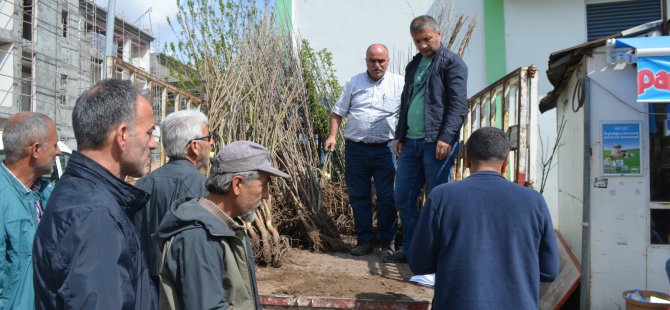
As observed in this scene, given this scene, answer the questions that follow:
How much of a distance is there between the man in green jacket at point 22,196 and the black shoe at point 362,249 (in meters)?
2.49

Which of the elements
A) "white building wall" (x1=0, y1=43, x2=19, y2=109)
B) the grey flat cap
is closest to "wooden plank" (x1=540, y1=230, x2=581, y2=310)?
the grey flat cap

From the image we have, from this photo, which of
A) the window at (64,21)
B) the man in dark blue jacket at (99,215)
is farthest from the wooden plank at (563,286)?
the window at (64,21)

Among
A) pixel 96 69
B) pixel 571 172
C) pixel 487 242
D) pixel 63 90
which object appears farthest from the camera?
pixel 96 69

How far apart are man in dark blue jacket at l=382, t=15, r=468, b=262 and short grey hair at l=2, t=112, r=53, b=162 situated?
104 inches

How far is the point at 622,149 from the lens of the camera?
450cm

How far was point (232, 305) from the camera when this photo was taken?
6.34 feet

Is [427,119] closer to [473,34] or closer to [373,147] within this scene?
[373,147]

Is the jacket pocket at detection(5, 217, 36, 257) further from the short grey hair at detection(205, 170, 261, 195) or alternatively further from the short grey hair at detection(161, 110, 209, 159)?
the short grey hair at detection(205, 170, 261, 195)

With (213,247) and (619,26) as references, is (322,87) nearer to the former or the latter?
(213,247)

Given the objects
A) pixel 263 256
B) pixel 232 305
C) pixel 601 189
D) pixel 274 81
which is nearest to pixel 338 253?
pixel 263 256

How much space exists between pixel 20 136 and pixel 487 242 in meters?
2.54

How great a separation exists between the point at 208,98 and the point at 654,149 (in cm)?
412

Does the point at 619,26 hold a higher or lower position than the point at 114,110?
higher

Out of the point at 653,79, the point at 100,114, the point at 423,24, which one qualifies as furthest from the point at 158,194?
the point at 653,79
